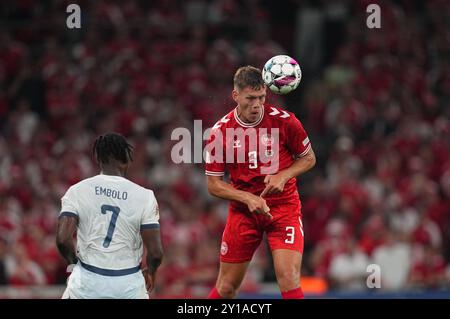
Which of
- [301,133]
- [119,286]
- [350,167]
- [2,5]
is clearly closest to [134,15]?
[2,5]

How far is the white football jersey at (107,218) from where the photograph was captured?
25.4ft

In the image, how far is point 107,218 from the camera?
7746 millimetres

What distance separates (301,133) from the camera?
9.10 metres

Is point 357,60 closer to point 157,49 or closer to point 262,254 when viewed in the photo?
point 157,49

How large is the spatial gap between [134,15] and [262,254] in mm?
7172

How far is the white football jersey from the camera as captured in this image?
7.74 m

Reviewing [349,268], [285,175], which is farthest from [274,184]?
[349,268]

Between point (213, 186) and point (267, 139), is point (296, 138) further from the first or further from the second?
point (213, 186)

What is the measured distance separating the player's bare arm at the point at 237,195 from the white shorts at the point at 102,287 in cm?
141

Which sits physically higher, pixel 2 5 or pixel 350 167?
pixel 2 5

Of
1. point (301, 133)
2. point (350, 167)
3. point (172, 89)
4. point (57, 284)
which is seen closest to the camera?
point (301, 133)

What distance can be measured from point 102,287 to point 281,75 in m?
2.62

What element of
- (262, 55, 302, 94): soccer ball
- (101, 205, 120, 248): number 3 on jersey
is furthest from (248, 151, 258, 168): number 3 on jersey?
(101, 205, 120, 248): number 3 on jersey

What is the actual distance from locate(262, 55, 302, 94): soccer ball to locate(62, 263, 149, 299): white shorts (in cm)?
231
